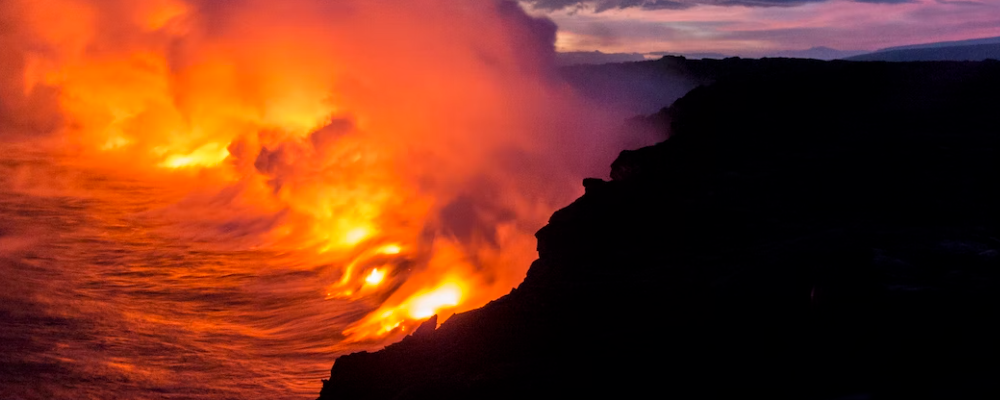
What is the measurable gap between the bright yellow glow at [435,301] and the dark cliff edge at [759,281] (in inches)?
234

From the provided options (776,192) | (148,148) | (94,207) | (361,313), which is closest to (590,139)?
(361,313)

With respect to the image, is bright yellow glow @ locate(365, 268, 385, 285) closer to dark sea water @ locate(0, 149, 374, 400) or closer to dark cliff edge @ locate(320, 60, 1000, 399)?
dark sea water @ locate(0, 149, 374, 400)

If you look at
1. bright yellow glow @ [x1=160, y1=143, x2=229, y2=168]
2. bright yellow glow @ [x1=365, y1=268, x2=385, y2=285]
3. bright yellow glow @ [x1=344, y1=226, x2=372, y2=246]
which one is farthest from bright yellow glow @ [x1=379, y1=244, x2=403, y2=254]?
bright yellow glow @ [x1=160, y1=143, x2=229, y2=168]

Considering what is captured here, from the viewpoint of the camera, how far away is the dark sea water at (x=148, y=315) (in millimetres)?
16281

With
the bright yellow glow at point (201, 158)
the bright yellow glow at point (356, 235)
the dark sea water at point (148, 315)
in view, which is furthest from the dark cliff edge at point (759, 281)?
the bright yellow glow at point (201, 158)

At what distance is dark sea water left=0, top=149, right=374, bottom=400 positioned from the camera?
53.4 ft

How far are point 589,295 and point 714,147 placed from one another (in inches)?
187

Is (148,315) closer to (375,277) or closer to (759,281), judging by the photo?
(375,277)

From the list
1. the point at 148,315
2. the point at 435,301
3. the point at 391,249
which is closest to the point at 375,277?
the point at 391,249

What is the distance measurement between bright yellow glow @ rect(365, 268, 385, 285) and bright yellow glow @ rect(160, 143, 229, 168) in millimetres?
20144

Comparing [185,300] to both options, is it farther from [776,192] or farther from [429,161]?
[776,192]

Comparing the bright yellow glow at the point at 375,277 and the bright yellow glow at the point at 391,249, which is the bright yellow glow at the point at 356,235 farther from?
the bright yellow glow at the point at 375,277

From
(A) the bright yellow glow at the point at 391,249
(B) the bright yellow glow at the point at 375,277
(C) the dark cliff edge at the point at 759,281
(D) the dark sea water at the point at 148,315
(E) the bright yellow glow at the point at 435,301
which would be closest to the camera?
(C) the dark cliff edge at the point at 759,281

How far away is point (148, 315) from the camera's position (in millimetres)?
20453
